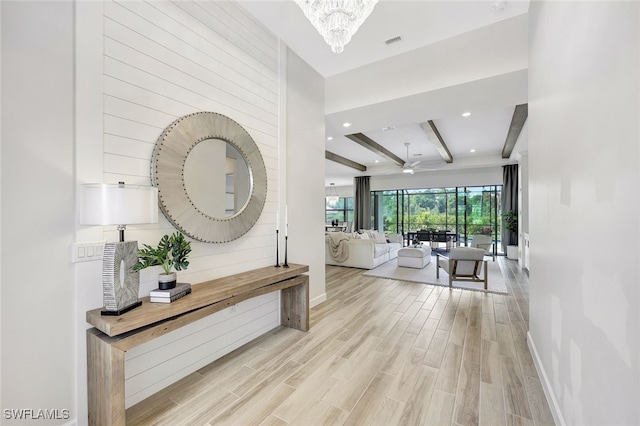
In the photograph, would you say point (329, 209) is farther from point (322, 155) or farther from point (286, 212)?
point (286, 212)

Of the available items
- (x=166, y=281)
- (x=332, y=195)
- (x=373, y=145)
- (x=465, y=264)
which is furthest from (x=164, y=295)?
(x=332, y=195)

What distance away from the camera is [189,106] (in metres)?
2.30

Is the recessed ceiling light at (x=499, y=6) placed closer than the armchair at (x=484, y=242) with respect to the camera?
Yes

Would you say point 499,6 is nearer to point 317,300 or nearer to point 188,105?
point 188,105

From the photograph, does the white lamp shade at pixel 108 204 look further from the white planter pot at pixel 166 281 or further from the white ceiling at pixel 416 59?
the white ceiling at pixel 416 59

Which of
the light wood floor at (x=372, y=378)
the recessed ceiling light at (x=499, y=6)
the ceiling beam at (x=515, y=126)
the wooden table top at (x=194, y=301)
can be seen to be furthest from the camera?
the ceiling beam at (x=515, y=126)

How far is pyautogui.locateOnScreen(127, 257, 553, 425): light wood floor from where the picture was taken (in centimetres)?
182

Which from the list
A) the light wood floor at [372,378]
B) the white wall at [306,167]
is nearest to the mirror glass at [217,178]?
the white wall at [306,167]

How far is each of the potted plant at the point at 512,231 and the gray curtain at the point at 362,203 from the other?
4740 mm

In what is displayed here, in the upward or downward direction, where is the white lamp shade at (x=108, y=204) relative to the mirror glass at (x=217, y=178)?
downward

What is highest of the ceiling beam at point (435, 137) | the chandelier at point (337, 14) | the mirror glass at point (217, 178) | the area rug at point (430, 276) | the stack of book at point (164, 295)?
the ceiling beam at point (435, 137)

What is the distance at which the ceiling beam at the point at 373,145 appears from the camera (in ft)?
20.9

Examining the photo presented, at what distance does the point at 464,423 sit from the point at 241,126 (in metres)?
2.98

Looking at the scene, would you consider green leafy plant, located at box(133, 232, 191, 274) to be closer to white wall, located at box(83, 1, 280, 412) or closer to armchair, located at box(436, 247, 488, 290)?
white wall, located at box(83, 1, 280, 412)
